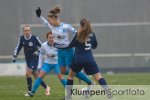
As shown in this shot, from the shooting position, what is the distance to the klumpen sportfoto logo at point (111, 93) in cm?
1479

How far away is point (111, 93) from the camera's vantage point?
14789 millimetres

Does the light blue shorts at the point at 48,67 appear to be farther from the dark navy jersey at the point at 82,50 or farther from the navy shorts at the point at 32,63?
the dark navy jersey at the point at 82,50

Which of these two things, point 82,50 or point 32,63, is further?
point 32,63

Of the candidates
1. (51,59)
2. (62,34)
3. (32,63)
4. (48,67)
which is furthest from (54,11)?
(32,63)

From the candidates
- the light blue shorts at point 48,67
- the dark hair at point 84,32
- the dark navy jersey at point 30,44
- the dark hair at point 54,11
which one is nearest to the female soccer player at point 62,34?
the dark hair at point 54,11

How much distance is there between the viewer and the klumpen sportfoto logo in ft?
48.5

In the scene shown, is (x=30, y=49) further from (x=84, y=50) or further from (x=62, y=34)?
(x=84, y=50)

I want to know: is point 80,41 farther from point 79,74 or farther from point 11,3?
point 11,3

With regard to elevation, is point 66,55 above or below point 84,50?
below

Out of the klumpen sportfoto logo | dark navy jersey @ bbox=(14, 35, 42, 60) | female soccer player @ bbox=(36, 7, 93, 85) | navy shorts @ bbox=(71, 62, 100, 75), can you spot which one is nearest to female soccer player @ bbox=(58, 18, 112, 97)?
navy shorts @ bbox=(71, 62, 100, 75)

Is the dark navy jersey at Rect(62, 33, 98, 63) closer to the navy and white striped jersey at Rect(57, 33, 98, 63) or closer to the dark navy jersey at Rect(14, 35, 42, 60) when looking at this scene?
the navy and white striped jersey at Rect(57, 33, 98, 63)

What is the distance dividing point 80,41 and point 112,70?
2547cm

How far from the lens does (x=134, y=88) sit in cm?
1537

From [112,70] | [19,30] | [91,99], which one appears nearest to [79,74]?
[91,99]
